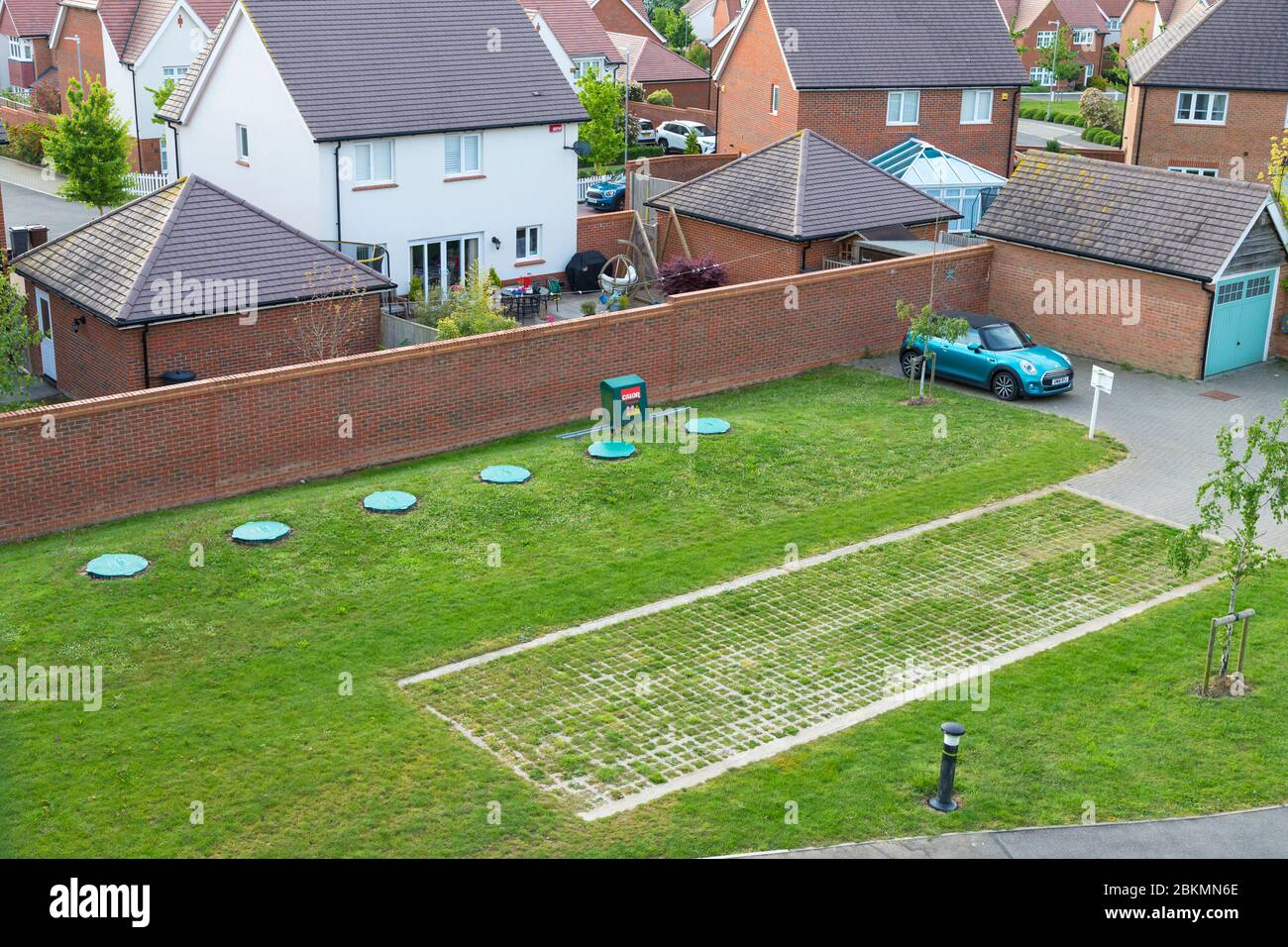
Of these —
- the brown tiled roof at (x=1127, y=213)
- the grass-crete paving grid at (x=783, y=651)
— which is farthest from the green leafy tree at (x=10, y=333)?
the brown tiled roof at (x=1127, y=213)

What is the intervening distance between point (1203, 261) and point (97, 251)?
73.0 ft

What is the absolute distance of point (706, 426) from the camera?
81.2ft

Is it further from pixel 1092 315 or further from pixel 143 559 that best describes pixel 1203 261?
pixel 143 559

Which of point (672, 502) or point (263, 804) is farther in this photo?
point (672, 502)

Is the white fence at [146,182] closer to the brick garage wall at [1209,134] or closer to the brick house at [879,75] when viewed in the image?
the brick house at [879,75]

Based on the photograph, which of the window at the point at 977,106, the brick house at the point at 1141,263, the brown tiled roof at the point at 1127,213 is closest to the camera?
the brown tiled roof at the point at 1127,213

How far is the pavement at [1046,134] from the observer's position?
7012 cm

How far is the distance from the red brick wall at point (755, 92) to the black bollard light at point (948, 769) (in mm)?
32885

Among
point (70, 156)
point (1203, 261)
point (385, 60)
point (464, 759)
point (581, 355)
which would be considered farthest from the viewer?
point (70, 156)

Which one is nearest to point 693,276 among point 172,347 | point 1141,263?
point 1141,263
